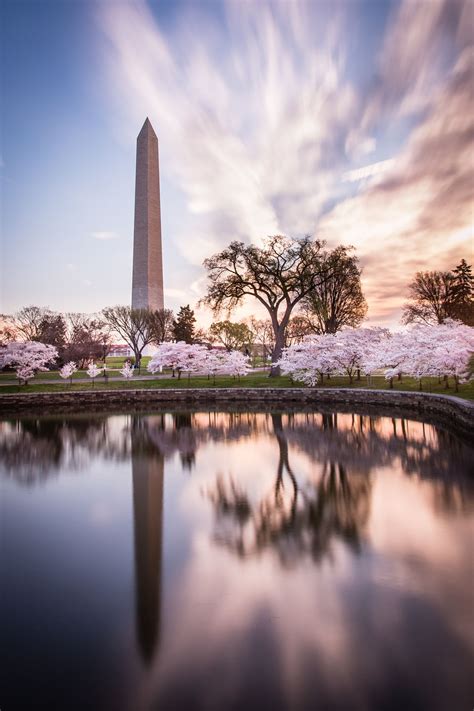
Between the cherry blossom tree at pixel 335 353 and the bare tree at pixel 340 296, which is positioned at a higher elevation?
the bare tree at pixel 340 296

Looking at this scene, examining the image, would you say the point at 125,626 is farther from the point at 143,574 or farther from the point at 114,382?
the point at 114,382

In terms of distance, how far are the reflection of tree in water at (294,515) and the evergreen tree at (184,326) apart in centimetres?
4050

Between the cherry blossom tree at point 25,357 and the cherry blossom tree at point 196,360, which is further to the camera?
the cherry blossom tree at point 196,360

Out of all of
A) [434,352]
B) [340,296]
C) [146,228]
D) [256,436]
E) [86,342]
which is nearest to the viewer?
[256,436]

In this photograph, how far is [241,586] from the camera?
470cm

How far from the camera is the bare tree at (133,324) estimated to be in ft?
142

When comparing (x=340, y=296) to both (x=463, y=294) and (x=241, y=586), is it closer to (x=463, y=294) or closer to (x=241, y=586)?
(x=463, y=294)

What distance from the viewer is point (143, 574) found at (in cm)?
516

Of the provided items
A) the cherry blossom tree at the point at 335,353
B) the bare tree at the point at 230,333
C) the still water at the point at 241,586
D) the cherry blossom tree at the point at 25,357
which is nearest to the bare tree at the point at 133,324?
the cherry blossom tree at the point at 25,357

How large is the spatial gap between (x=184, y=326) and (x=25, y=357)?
20.9m

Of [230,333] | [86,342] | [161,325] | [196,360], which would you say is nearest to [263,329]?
[230,333]

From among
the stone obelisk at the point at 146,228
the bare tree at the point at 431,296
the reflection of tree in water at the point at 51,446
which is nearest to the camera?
the reflection of tree in water at the point at 51,446

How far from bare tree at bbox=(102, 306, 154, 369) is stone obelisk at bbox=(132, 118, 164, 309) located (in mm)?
4216

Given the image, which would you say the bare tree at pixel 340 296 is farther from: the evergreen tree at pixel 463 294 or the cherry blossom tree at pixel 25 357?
the cherry blossom tree at pixel 25 357
